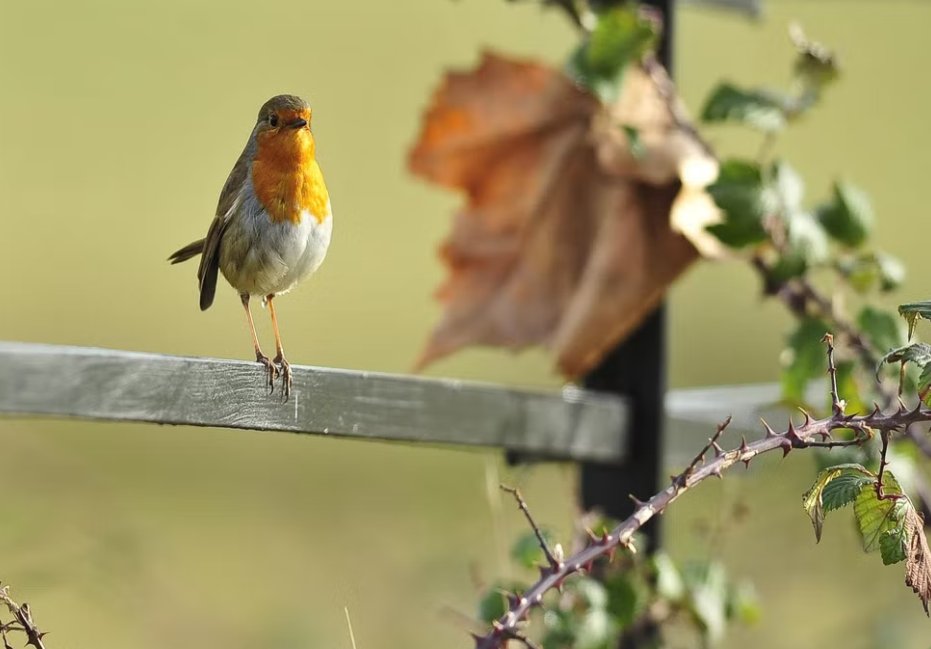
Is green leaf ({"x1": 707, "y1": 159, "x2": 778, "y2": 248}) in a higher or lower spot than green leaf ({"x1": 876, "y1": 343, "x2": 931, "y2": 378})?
higher

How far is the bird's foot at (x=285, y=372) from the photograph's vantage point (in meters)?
1.20

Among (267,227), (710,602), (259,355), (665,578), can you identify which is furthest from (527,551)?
(267,227)

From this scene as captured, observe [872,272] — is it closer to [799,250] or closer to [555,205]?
[799,250]

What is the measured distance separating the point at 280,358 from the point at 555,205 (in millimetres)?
1134

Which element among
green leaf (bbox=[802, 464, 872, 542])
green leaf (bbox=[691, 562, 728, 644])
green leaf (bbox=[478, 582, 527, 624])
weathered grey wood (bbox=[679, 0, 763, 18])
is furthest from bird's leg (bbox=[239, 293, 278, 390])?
weathered grey wood (bbox=[679, 0, 763, 18])

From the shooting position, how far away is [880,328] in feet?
6.31

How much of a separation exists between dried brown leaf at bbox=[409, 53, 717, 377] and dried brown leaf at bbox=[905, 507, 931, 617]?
1.08 m

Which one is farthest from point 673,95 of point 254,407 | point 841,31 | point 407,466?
point 841,31

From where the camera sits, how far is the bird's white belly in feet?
3.65

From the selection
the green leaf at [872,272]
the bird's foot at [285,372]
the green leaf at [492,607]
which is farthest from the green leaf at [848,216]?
the bird's foot at [285,372]

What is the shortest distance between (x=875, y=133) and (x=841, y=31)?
1.01m

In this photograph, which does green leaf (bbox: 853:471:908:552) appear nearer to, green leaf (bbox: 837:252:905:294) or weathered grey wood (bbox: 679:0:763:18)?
green leaf (bbox: 837:252:905:294)

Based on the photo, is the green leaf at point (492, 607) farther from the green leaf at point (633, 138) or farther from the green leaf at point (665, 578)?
the green leaf at point (633, 138)

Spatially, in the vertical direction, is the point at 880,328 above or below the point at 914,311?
above
